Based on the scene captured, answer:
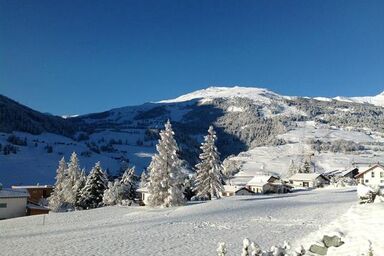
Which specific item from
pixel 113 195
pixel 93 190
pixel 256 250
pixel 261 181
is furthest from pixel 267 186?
pixel 256 250

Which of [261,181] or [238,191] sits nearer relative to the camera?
[238,191]

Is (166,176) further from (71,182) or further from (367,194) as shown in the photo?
(367,194)

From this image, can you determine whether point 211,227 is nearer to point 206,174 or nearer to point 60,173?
point 206,174

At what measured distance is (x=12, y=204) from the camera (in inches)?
2648

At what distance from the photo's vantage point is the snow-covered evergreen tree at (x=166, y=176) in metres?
59.4

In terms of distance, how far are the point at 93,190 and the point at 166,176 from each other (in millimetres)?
26315

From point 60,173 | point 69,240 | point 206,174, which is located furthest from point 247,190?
point 69,240

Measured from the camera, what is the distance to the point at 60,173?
94.1 meters

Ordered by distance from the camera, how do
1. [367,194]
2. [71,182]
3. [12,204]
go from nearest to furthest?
[367,194]
[12,204]
[71,182]

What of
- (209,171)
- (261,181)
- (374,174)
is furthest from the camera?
(261,181)

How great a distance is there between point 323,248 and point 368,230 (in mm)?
1648

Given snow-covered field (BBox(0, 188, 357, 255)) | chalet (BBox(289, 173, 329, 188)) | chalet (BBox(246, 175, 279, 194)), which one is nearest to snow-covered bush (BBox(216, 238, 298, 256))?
snow-covered field (BBox(0, 188, 357, 255))

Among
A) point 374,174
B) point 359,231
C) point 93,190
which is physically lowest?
point 93,190

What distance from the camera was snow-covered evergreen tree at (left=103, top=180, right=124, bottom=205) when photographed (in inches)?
3000
